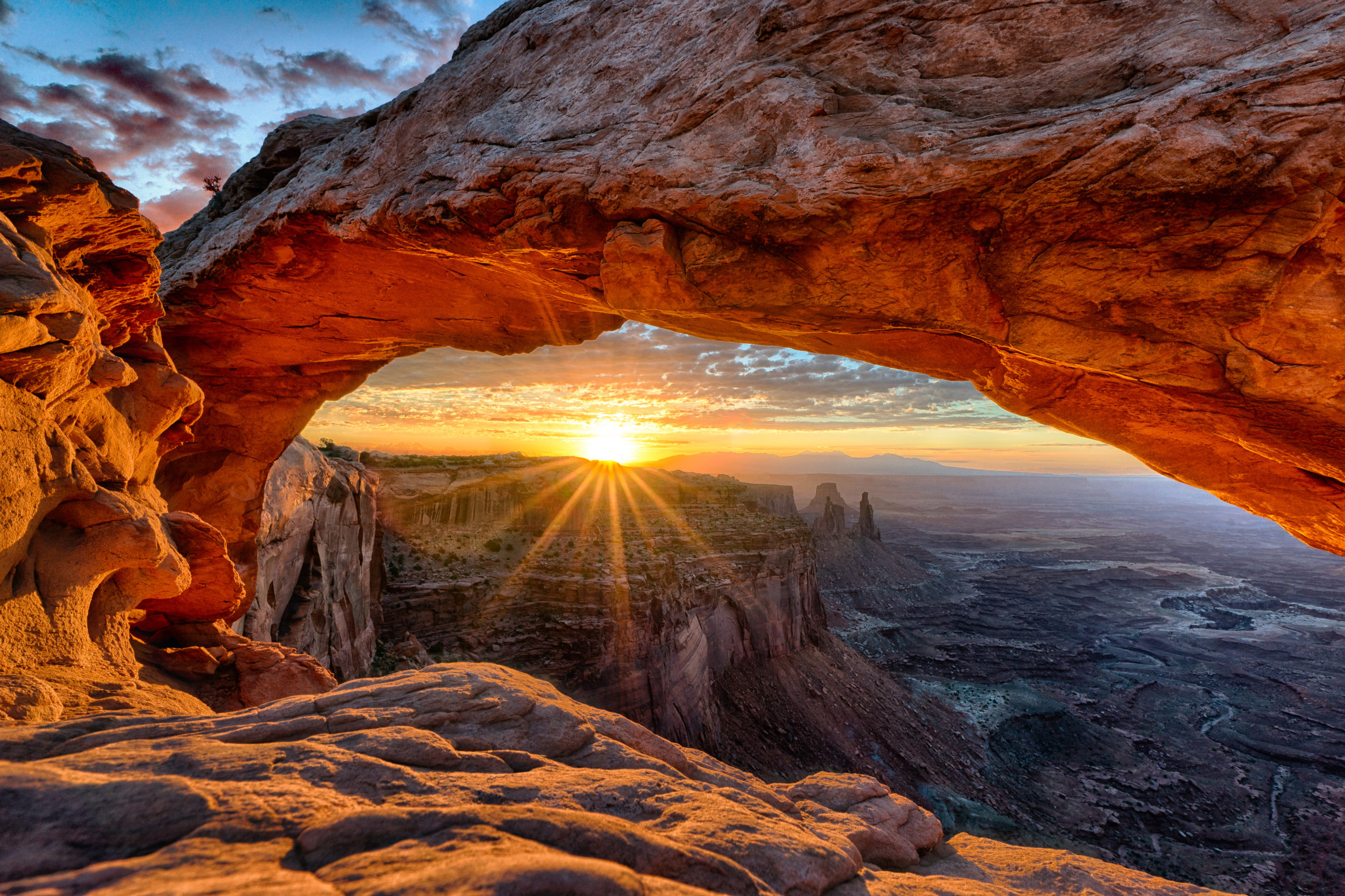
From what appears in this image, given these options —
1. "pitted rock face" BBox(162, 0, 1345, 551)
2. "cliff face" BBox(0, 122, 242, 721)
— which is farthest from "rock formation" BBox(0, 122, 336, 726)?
"pitted rock face" BBox(162, 0, 1345, 551)

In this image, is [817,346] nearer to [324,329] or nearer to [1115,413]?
[1115,413]

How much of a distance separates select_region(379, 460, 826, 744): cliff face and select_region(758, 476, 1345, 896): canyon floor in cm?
1008

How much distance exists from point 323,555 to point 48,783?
13812 mm

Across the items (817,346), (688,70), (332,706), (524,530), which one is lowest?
(524,530)

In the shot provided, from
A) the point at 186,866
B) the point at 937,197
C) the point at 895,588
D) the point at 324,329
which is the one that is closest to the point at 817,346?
the point at 937,197

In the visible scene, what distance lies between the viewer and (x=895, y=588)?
54.6 meters

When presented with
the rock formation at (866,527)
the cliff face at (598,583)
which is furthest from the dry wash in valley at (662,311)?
the rock formation at (866,527)

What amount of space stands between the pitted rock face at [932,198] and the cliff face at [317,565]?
6.38 meters

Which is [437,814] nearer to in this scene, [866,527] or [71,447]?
[71,447]

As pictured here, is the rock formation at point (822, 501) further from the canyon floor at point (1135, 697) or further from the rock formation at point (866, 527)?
the canyon floor at point (1135, 697)

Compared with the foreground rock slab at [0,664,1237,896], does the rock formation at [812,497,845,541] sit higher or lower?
lower

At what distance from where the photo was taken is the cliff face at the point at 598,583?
1645cm

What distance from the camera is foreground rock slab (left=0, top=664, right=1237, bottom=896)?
7.03 ft

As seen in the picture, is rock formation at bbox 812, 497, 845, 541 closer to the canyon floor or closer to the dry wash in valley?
the canyon floor
